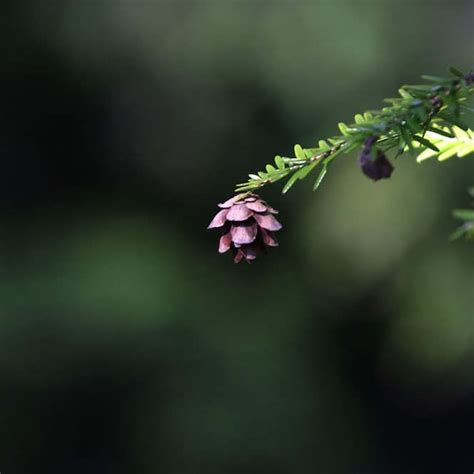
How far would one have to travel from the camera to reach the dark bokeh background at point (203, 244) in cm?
418

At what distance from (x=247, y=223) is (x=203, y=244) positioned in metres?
3.99

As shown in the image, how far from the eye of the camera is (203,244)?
4660 mm

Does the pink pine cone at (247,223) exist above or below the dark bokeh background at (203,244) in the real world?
below

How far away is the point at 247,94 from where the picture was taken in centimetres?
426

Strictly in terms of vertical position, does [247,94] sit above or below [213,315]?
above

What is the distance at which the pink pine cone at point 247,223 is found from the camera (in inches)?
26.6

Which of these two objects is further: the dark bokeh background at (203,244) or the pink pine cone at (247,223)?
the dark bokeh background at (203,244)

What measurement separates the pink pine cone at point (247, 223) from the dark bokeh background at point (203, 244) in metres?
3.45

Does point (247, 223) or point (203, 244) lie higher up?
point (203, 244)

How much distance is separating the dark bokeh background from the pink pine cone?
11.3ft

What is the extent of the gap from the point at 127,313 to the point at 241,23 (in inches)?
60.9

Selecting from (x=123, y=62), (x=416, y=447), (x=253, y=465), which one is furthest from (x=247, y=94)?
(x=416, y=447)

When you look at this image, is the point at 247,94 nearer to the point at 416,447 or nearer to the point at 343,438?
the point at 343,438

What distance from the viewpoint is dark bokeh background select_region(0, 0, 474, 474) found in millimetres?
4184
